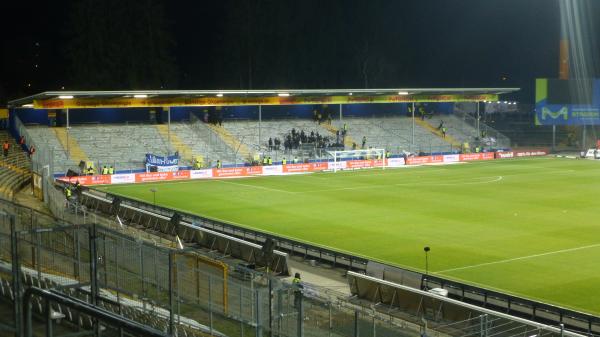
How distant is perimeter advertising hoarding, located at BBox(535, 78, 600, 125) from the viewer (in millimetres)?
74188

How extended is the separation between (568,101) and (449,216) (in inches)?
1689

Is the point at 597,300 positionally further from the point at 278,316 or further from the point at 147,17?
the point at 147,17

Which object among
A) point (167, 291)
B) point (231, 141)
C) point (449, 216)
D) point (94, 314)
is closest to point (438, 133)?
point (231, 141)

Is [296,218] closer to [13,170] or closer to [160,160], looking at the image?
[13,170]

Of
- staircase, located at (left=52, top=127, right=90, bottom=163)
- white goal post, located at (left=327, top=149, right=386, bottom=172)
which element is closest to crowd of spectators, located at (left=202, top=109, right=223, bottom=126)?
white goal post, located at (left=327, top=149, right=386, bottom=172)

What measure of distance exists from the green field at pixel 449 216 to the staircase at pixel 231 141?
31.6 feet

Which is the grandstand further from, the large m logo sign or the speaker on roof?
the large m logo sign

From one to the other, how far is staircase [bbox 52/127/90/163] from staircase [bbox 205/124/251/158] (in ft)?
44.1

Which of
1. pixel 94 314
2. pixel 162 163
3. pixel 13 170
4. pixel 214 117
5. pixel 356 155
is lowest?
pixel 162 163

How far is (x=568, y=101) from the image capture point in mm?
74562

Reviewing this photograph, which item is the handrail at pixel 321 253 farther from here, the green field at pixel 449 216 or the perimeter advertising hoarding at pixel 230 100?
the perimeter advertising hoarding at pixel 230 100

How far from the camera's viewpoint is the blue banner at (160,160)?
196 feet

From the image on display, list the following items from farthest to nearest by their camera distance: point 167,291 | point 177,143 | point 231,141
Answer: point 231,141 < point 177,143 < point 167,291

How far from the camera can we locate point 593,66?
326 ft
